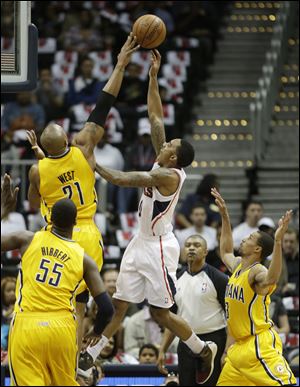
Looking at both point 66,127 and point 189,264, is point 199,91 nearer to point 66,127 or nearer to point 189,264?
point 66,127

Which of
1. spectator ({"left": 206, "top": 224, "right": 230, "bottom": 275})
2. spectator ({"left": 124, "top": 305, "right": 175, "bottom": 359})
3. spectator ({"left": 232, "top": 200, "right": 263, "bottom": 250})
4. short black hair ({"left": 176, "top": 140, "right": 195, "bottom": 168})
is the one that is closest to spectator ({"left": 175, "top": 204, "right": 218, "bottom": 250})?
spectator ({"left": 206, "top": 224, "right": 230, "bottom": 275})

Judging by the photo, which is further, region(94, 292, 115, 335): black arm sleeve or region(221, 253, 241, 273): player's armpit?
region(221, 253, 241, 273): player's armpit

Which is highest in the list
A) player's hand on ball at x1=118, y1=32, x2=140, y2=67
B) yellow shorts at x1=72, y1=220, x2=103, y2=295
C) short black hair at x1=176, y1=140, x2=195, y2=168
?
player's hand on ball at x1=118, y1=32, x2=140, y2=67

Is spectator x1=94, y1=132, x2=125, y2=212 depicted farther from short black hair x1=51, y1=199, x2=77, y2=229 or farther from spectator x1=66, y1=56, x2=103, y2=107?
short black hair x1=51, y1=199, x2=77, y2=229

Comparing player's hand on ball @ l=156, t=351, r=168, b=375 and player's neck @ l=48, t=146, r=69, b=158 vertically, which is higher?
player's neck @ l=48, t=146, r=69, b=158

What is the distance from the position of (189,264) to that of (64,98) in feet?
24.2

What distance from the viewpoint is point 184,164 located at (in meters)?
12.7

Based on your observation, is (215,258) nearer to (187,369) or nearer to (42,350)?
(187,369)

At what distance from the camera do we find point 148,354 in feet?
49.9

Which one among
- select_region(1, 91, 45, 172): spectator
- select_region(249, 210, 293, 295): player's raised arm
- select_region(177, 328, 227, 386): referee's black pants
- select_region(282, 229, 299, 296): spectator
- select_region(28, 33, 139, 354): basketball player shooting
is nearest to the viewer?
select_region(249, 210, 293, 295): player's raised arm

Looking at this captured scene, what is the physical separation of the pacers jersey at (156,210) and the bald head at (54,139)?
1014mm

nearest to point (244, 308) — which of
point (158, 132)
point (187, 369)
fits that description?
point (187, 369)

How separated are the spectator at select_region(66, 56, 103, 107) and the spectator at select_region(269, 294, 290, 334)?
607 cm

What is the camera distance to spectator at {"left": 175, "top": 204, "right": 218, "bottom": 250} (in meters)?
17.8
